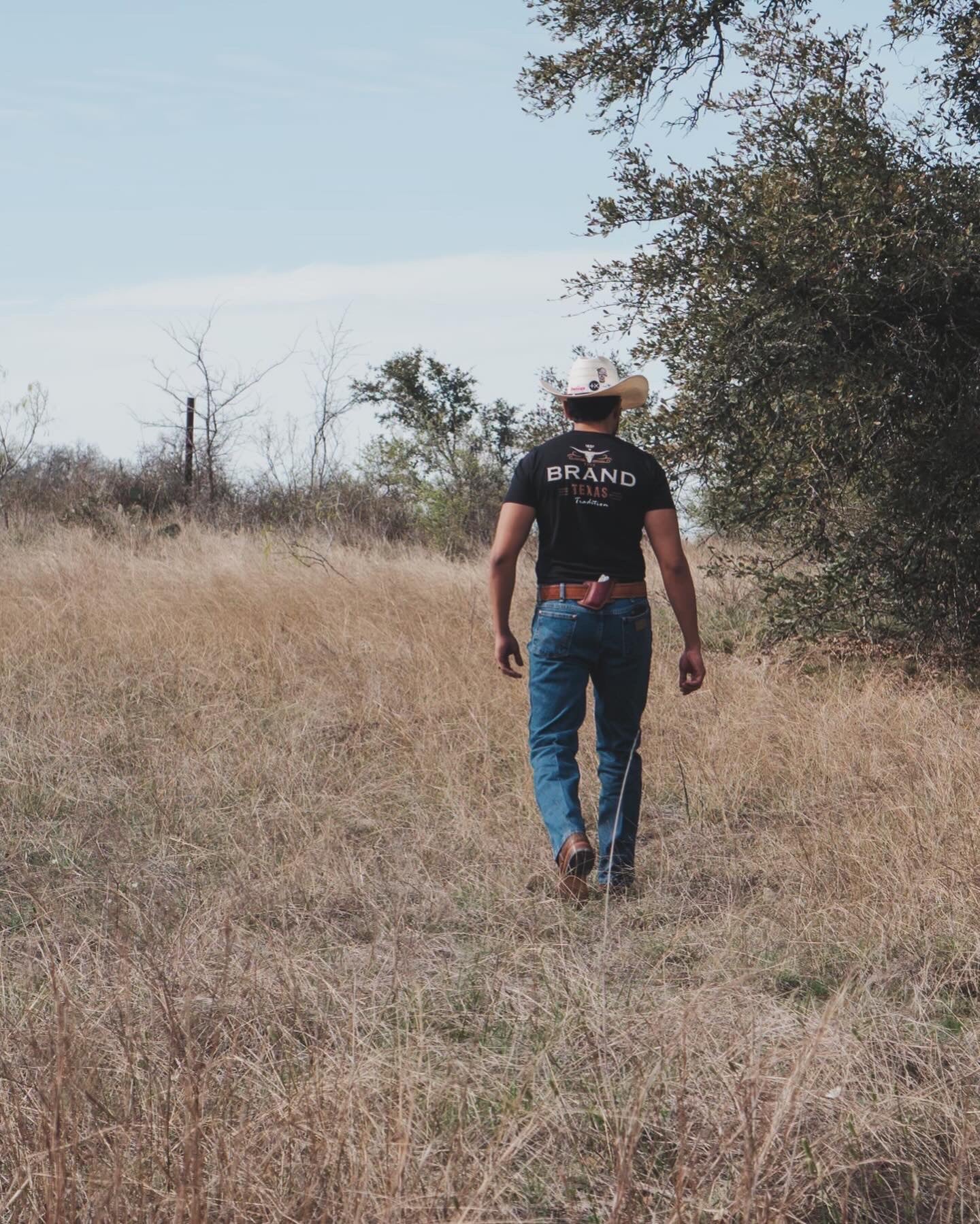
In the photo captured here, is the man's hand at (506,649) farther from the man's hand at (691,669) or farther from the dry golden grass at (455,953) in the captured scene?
the dry golden grass at (455,953)

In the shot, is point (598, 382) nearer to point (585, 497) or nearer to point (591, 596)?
point (585, 497)

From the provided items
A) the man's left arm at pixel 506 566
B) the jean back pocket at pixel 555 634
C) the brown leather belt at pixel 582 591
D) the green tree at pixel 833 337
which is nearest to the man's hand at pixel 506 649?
the man's left arm at pixel 506 566

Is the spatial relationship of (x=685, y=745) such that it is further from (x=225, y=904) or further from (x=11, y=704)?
(x=11, y=704)

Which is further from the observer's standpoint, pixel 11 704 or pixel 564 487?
pixel 11 704

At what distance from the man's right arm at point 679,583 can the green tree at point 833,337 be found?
9.50ft

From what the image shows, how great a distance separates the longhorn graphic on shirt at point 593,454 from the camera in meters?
4.57

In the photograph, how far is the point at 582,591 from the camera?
4555 millimetres

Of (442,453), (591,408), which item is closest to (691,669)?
(591,408)

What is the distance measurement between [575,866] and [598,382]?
5.91 ft

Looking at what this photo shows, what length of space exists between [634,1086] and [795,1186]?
394 millimetres

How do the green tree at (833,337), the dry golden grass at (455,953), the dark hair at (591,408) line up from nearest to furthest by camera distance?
the dry golden grass at (455,953), the dark hair at (591,408), the green tree at (833,337)

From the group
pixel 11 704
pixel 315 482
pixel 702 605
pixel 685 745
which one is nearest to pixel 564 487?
pixel 685 745

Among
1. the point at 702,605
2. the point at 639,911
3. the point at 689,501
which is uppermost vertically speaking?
the point at 689,501

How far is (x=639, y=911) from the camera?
4367 millimetres
